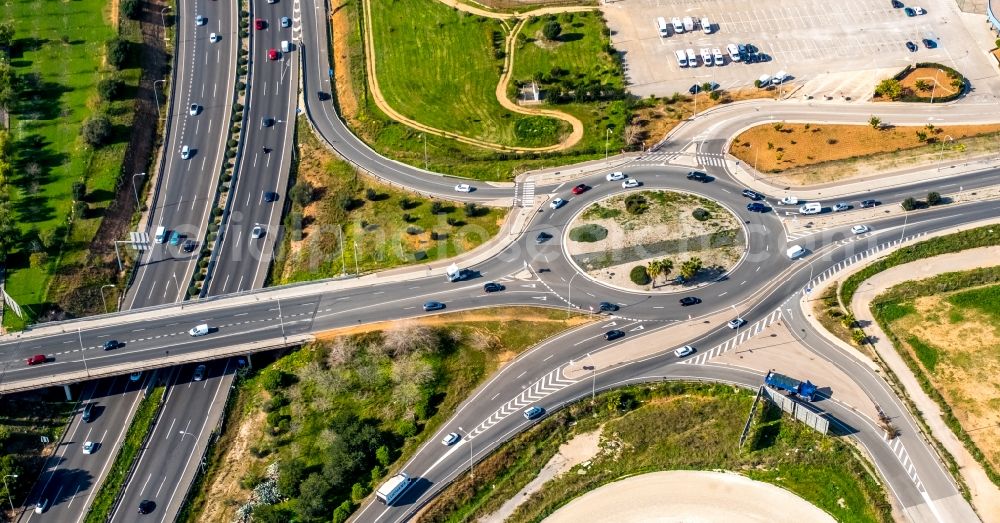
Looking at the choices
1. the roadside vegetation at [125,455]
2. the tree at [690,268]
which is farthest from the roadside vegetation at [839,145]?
the roadside vegetation at [125,455]

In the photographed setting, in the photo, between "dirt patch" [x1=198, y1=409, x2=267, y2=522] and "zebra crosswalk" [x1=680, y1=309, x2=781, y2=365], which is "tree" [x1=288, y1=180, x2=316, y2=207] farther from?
"zebra crosswalk" [x1=680, y1=309, x2=781, y2=365]

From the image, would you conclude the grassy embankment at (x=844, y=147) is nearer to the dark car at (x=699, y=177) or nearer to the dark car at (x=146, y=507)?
the dark car at (x=699, y=177)

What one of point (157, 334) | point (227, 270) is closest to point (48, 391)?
point (157, 334)

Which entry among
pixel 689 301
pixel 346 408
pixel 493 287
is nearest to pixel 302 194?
pixel 493 287

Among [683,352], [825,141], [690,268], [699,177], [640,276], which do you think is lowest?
[683,352]

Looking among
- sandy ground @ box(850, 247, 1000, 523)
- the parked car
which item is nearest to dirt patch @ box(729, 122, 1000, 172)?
sandy ground @ box(850, 247, 1000, 523)

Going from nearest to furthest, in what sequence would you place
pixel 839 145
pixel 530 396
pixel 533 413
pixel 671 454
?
pixel 671 454
pixel 533 413
pixel 530 396
pixel 839 145

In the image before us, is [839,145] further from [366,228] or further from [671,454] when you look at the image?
[366,228]
